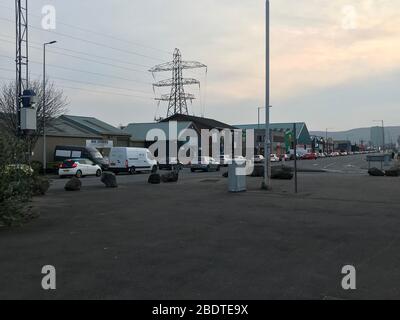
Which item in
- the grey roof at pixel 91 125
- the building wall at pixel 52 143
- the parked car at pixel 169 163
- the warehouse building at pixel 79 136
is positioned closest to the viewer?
the building wall at pixel 52 143

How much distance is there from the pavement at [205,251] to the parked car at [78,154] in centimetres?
2732

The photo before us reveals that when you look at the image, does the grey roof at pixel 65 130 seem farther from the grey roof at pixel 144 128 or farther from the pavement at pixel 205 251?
the pavement at pixel 205 251

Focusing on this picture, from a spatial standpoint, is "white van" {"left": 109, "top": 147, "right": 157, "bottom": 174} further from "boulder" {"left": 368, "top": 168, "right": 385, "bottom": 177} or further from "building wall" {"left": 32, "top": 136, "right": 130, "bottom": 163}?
"boulder" {"left": 368, "top": 168, "right": 385, "bottom": 177}

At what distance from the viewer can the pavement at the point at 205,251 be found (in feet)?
19.5

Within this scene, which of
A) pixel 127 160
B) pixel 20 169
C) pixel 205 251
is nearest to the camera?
pixel 205 251

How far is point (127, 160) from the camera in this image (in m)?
38.7

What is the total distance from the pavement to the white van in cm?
2390

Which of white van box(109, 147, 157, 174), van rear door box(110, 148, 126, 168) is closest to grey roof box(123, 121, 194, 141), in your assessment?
white van box(109, 147, 157, 174)

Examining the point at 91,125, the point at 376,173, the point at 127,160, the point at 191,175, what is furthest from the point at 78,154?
the point at 376,173

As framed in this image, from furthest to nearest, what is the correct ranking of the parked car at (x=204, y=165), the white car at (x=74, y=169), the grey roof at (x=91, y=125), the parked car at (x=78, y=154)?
the grey roof at (x=91, y=125) → the parked car at (x=204, y=165) → the parked car at (x=78, y=154) → the white car at (x=74, y=169)

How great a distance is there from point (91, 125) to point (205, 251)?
2160 inches

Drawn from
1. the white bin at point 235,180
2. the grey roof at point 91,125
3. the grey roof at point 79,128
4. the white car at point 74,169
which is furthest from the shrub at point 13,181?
the grey roof at point 91,125

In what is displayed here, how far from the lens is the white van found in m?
38.7

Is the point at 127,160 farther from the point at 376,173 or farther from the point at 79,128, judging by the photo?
the point at 79,128
